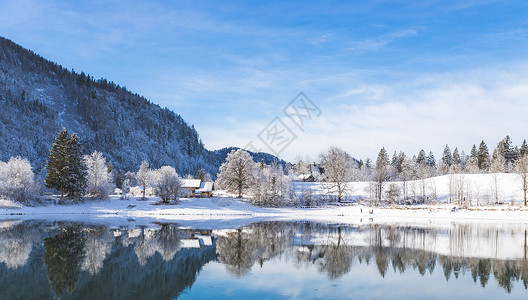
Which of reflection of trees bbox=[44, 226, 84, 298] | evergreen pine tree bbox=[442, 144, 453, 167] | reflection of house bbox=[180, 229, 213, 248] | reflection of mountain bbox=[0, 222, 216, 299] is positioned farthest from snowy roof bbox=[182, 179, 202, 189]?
evergreen pine tree bbox=[442, 144, 453, 167]

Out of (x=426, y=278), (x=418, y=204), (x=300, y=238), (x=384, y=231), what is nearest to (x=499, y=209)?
(x=418, y=204)

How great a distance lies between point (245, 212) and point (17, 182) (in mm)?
32336

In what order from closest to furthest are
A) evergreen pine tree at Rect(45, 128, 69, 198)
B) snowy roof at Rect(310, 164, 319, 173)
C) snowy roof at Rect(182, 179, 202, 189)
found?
evergreen pine tree at Rect(45, 128, 69, 198)
snowy roof at Rect(182, 179, 202, 189)
snowy roof at Rect(310, 164, 319, 173)

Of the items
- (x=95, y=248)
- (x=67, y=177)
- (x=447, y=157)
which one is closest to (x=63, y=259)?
(x=95, y=248)

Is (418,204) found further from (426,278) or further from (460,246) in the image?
(426,278)

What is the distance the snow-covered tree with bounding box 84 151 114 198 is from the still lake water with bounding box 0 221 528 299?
27.6 meters

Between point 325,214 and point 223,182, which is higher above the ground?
point 223,182

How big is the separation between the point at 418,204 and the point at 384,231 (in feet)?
121

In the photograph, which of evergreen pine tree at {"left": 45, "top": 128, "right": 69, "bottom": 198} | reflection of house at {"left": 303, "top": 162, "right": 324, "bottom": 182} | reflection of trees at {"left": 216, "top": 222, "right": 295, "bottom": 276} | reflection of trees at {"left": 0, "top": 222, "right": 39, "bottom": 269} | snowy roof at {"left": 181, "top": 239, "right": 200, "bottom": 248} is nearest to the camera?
reflection of trees at {"left": 0, "top": 222, "right": 39, "bottom": 269}

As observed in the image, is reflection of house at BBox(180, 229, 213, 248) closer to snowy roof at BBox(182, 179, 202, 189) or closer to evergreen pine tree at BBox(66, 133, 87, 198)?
evergreen pine tree at BBox(66, 133, 87, 198)

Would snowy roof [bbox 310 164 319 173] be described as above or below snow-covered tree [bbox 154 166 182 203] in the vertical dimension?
above

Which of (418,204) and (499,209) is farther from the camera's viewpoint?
(418,204)

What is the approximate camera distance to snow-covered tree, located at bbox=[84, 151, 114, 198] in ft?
200

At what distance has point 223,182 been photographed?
2763 inches
